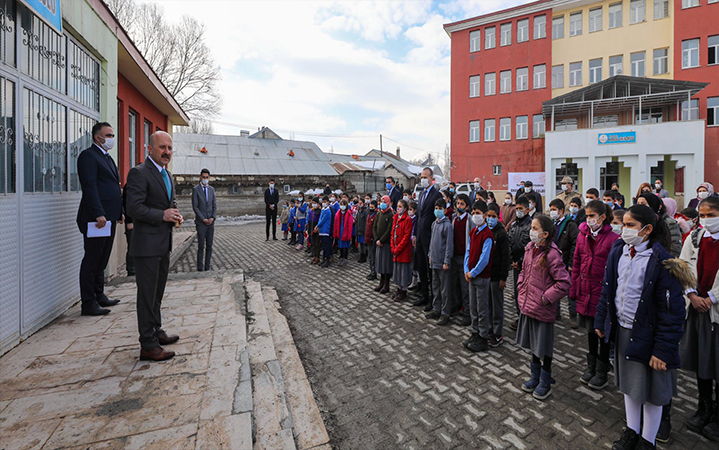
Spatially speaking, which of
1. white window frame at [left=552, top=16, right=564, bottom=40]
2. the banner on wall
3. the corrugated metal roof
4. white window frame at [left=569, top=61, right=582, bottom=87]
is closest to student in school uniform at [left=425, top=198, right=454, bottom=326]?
the banner on wall

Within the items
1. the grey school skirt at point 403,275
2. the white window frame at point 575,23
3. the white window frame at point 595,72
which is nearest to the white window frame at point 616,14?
the white window frame at point 575,23

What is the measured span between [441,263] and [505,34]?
2881 cm

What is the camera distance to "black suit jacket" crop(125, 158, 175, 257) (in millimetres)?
3324

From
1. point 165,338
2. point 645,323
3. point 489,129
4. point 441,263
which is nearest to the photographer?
point 645,323

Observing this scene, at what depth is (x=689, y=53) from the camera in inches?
894

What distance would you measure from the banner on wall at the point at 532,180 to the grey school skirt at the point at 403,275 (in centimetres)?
1942

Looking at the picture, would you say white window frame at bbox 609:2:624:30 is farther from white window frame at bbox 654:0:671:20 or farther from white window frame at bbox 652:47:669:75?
white window frame at bbox 652:47:669:75

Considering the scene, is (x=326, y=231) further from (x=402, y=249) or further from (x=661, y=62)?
(x=661, y=62)

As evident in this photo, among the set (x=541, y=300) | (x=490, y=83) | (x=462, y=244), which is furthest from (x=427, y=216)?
(x=490, y=83)

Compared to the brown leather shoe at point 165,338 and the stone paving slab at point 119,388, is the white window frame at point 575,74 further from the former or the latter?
the brown leather shoe at point 165,338

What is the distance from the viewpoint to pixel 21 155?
13.0 feet

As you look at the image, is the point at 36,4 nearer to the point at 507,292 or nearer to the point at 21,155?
the point at 21,155

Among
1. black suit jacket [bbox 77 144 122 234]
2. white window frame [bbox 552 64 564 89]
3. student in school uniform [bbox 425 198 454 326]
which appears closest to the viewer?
black suit jacket [bbox 77 144 122 234]

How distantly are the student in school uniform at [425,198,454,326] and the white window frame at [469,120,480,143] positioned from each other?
25.4m
